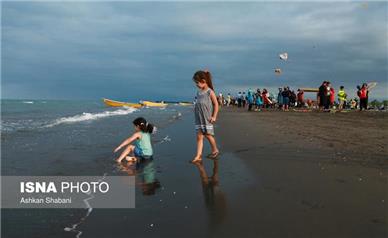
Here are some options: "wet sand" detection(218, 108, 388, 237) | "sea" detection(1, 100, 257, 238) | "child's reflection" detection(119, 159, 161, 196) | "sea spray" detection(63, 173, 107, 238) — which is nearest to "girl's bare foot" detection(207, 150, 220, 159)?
"sea" detection(1, 100, 257, 238)

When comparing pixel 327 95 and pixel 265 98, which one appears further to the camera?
Answer: pixel 265 98

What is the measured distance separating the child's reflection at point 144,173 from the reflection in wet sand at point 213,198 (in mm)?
711

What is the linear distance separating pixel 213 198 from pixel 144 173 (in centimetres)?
207

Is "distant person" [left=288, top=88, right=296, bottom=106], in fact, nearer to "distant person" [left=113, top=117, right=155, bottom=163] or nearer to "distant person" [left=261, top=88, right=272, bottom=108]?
"distant person" [left=261, top=88, right=272, bottom=108]

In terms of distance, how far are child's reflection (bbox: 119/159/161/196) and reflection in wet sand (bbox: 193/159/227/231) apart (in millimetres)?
711

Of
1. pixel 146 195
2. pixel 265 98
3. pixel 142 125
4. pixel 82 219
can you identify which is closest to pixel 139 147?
pixel 142 125

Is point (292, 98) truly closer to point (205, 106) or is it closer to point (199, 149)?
point (205, 106)

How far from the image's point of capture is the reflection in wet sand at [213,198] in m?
3.96

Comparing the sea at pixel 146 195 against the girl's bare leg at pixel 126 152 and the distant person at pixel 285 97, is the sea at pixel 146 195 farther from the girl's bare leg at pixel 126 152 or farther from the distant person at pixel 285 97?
the distant person at pixel 285 97

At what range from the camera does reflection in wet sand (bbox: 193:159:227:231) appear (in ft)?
13.0

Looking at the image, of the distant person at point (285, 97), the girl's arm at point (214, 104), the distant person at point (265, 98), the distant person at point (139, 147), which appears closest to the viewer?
the girl's arm at point (214, 104)

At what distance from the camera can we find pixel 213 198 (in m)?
4.75

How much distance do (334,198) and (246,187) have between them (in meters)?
1.15

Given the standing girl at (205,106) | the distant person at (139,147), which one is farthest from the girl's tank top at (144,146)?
the standing girl at (205,106)
